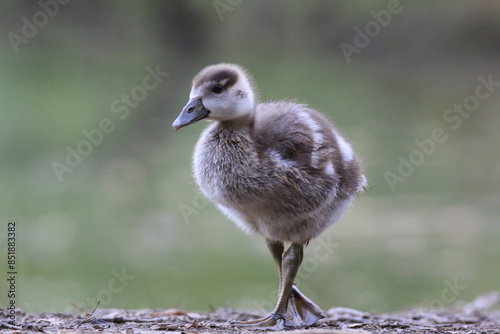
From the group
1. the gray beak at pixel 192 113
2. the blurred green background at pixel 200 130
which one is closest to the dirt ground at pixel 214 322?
the gray beak at pixel 192 113

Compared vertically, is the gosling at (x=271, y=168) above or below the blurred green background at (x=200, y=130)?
below

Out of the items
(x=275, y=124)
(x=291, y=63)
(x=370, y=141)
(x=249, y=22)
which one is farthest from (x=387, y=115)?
(x=275, y=124)

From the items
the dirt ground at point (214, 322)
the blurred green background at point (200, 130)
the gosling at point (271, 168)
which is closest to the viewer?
the dirt ground at point (214, 322)

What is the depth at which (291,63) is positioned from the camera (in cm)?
1499

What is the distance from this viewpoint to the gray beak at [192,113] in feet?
14.0

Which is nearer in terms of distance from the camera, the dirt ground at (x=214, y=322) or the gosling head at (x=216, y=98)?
the dirt ground at (x=214, y=322)

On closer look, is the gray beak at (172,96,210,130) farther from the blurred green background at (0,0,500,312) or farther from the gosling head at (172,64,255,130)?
the blurred green background at (0,0,500,312)

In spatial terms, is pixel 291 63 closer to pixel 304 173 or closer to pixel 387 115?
pixel 387 115

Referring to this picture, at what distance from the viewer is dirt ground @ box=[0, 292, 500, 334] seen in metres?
4.07

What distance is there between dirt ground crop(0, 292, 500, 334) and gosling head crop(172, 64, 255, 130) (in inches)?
42.3

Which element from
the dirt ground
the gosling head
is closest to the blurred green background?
the dirt ground

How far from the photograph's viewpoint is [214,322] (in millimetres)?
4504

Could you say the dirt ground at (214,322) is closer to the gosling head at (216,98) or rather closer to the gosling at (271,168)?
the gosling at (271,168)

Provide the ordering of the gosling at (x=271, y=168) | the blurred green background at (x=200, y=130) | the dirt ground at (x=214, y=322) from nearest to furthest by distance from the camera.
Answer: the dirt ground at (x=214, y=322) → the gosling at (x=271, y=168) → the blurred green background at (x=200, y=130)
